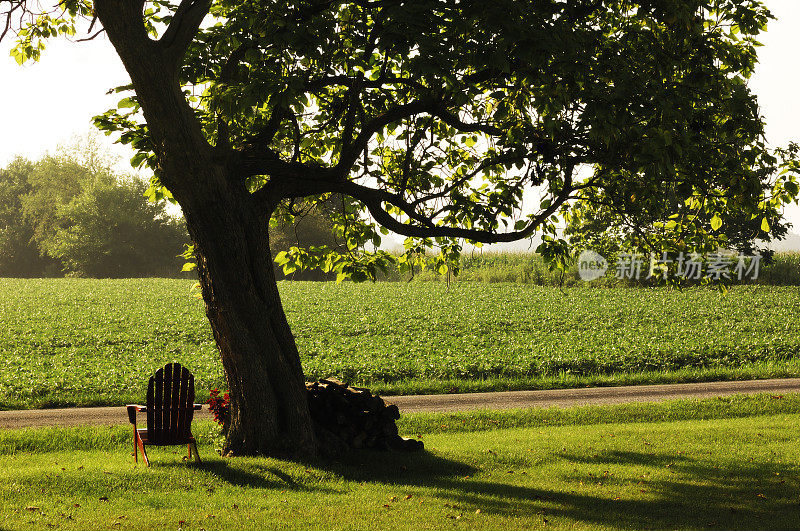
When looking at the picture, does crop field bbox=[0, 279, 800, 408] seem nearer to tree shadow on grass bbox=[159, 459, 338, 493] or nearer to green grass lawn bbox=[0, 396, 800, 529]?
green grass lawn bbox=[0, 396, 800, 529]

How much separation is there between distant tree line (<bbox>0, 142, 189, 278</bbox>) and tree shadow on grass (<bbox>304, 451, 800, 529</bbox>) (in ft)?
208

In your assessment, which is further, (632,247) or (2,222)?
(2,222)

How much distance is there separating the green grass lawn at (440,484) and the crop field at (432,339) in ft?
20.5

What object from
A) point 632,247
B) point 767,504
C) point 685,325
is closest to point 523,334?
point 685,325

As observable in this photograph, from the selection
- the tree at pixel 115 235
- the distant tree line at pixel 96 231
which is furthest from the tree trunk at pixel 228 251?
the tree at pixel 115 235

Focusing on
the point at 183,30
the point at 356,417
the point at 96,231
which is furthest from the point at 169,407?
the point at 96,231

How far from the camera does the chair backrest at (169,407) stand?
378 inches

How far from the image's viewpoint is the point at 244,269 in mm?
9562

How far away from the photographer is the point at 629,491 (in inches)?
340

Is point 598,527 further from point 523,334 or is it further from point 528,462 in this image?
point 523,334

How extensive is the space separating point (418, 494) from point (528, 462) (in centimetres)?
246

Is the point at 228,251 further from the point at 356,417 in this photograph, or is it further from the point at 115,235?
the point at 115,235

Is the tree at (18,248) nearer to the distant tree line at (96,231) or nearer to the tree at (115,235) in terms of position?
the distant tree line at (96,231)

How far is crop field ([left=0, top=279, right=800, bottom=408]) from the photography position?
18.8 m
